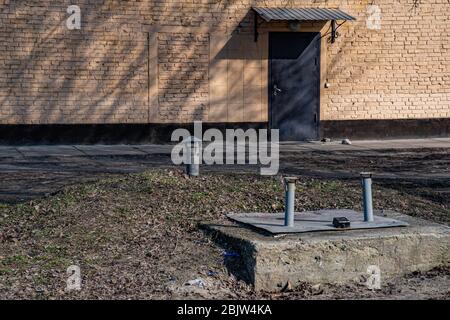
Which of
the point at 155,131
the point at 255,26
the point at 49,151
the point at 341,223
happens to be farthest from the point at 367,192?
the point at 255,26

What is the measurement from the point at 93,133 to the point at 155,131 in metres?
1.41

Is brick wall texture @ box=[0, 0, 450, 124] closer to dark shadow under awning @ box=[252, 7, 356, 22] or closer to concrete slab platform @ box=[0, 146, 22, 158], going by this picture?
dark shadow under awning @ box=[252, 7, 356, 22]

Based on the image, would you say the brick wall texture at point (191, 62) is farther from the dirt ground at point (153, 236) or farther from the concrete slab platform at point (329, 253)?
the concrete slab platform at point (329, 253)

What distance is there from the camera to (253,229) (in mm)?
8070

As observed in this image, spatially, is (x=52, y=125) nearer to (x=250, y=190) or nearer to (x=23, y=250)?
(x=250, y=190)

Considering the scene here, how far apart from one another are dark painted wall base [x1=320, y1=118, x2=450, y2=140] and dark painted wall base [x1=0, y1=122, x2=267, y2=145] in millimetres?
2074

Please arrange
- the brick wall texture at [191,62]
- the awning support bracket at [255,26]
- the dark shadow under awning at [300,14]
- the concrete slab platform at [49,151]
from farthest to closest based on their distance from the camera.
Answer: the awning support bracket at [255,26] → the dark shadow under awning at [300,14] → the brick wall texture at [191,62] → the concrete slab platform at [49,151]

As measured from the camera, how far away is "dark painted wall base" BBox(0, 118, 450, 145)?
60.0 feet

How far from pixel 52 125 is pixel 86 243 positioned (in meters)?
10.8

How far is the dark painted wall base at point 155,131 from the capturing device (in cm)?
1830

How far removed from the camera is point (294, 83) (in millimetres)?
20047

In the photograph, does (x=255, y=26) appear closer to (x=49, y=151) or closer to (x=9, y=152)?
(x=49, y=151)

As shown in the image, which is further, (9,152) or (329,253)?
(9,152)

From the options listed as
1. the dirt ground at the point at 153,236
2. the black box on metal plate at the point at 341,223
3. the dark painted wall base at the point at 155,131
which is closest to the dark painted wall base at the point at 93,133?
the dark painted wall base at the point at 155,131
